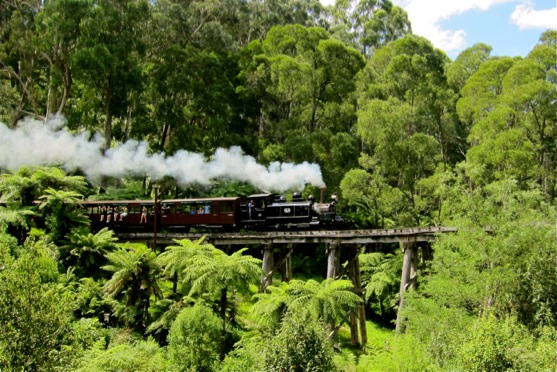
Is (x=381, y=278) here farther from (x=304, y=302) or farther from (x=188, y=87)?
(x=188, y=87)

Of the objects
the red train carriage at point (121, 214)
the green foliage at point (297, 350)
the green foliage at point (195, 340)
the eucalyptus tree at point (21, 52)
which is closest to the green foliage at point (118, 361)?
the green foliage at point (195, 340)

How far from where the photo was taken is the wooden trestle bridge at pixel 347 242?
68.0 ft

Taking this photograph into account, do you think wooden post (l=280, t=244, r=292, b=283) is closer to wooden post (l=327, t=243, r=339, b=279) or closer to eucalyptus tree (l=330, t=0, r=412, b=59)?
wooden post (l=327, t=243, r=339, b=279)

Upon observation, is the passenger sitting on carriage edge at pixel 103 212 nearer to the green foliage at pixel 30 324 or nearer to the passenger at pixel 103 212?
the passenger at pixel 103 212

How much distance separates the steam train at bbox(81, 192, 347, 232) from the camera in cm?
2481

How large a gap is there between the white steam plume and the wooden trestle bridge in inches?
260

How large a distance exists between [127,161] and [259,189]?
886 centimetres

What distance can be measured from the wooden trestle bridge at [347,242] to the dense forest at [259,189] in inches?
34.8

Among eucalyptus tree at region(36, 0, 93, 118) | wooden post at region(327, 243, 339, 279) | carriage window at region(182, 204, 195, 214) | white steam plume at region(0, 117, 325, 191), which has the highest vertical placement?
eucalyptus tree at region(36, 0, 93, 118)

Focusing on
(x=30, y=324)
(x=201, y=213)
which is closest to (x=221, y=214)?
(x=201, y=213)

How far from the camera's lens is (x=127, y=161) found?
32281 mm

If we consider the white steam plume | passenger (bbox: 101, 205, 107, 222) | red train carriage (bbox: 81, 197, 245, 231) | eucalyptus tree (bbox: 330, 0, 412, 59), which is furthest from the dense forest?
eucalyptus tree (bbox: 330, 0, 412, 59)

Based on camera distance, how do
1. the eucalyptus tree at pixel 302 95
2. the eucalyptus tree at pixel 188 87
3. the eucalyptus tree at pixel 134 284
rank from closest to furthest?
the eucalyptus tree at pixel 134 284, the eucalyptus tree at pixel 302 95, the eucalyptus tree at pixel 188 87

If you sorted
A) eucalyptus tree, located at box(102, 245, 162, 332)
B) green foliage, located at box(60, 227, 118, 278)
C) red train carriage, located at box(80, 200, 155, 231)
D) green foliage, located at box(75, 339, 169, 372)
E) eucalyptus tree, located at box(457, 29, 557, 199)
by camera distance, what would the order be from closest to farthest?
green foliage, located at box(75, 339, 169, 372), eucalyptus tree, located at box(102, 245, 162, 332), green foliage, located at box(60, 227, 118, 278), eucalyptus tree, located at box(457, 29, 557, 199), red train carriage, located at box(80, 200, 155, 231)
